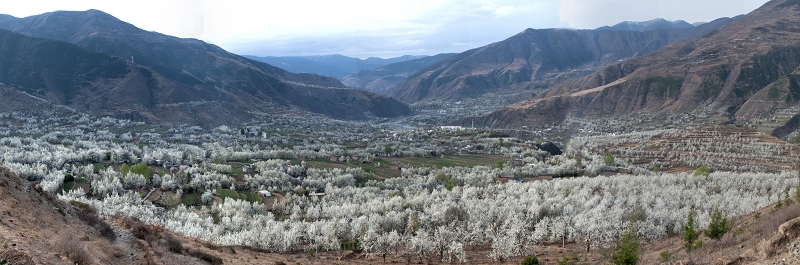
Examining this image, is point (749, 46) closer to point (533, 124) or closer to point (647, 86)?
point (647, 86)

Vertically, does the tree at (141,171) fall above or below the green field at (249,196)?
above

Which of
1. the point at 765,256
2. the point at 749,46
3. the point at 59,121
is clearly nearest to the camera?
the point at 765,256

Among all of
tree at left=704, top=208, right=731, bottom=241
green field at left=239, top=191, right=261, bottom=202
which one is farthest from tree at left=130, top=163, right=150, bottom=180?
tree at left=704, top=208, right=731, bottom=241

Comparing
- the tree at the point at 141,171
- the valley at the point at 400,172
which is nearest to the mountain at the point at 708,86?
the valley at the point at 400,172

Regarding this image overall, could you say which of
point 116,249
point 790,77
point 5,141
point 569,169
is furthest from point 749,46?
point 5,141

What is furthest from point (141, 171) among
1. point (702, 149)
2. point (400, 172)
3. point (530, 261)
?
point (702, 149)

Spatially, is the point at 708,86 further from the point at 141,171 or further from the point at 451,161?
the point at 141,171

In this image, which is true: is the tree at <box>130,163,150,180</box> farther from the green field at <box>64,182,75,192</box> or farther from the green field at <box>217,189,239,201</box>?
the green field at <box>217,189,239,201</box>

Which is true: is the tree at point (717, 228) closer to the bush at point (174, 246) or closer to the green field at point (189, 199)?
the bush at point (174, 246)
